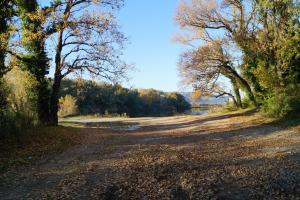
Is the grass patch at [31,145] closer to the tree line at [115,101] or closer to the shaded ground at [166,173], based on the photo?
the shaded ground at [166,173]

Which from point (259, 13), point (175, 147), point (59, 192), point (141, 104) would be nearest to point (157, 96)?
point (141, 104)

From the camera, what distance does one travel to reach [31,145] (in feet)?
50.5

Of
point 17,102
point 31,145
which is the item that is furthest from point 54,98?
point 31,145

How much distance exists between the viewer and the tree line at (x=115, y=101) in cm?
5419

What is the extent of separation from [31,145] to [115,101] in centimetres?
5853

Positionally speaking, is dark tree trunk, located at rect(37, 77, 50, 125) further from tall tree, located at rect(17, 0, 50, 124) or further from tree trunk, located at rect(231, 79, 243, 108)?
tree trunk, located at rect(231, 79, 243, 108)

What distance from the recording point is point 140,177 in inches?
380

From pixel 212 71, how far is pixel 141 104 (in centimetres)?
5313

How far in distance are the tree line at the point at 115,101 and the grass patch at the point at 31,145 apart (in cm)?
2934

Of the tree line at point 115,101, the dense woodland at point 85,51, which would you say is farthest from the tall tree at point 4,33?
the tree line at point 115,101

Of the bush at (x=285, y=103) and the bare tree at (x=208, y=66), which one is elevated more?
the bare tree at (x=208, y=66)

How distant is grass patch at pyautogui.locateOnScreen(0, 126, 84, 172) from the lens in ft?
40.9

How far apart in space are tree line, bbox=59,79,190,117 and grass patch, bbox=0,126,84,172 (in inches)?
1155

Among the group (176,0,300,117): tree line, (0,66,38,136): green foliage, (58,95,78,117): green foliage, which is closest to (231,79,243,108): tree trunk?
(176,0,300,117): tree line
